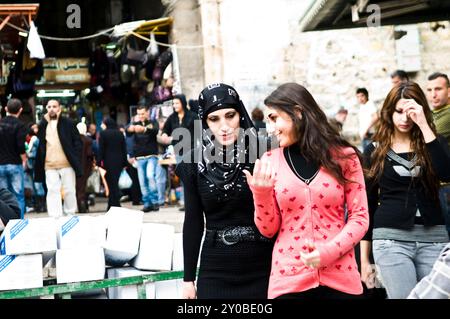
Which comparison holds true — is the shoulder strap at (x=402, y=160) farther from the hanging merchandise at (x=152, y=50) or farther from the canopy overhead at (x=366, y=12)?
the hanging merchandise at (x=152, y=50)

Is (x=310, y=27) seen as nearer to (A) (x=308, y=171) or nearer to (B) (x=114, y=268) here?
(B) (x=114, y=268)

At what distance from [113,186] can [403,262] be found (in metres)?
8.45

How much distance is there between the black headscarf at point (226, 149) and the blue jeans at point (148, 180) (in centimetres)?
863

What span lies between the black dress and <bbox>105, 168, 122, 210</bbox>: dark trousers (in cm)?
830

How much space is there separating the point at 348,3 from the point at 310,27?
54.5 inches

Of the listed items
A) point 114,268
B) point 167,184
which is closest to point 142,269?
point 114,268

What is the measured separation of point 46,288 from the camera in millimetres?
5570

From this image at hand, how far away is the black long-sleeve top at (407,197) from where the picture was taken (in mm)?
4707

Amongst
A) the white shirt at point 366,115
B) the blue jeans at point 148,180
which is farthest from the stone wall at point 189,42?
the white shirt at point 366,115

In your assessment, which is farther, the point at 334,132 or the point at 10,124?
the point at 10,124

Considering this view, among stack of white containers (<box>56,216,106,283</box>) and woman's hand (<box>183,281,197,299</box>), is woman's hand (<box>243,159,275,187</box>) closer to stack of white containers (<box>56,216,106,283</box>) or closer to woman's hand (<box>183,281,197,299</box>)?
woman's hand (<box>183,281,197,299</box>)

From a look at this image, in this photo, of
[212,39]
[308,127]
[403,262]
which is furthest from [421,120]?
[212,39]

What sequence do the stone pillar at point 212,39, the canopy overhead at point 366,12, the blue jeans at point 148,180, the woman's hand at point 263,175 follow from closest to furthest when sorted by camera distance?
the woman's hand at point 263,175 → the canopy overhead at point 366,12 → the blue jeans at point 148,180 → the stone pillar at point 212,39

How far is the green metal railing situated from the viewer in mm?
5496
